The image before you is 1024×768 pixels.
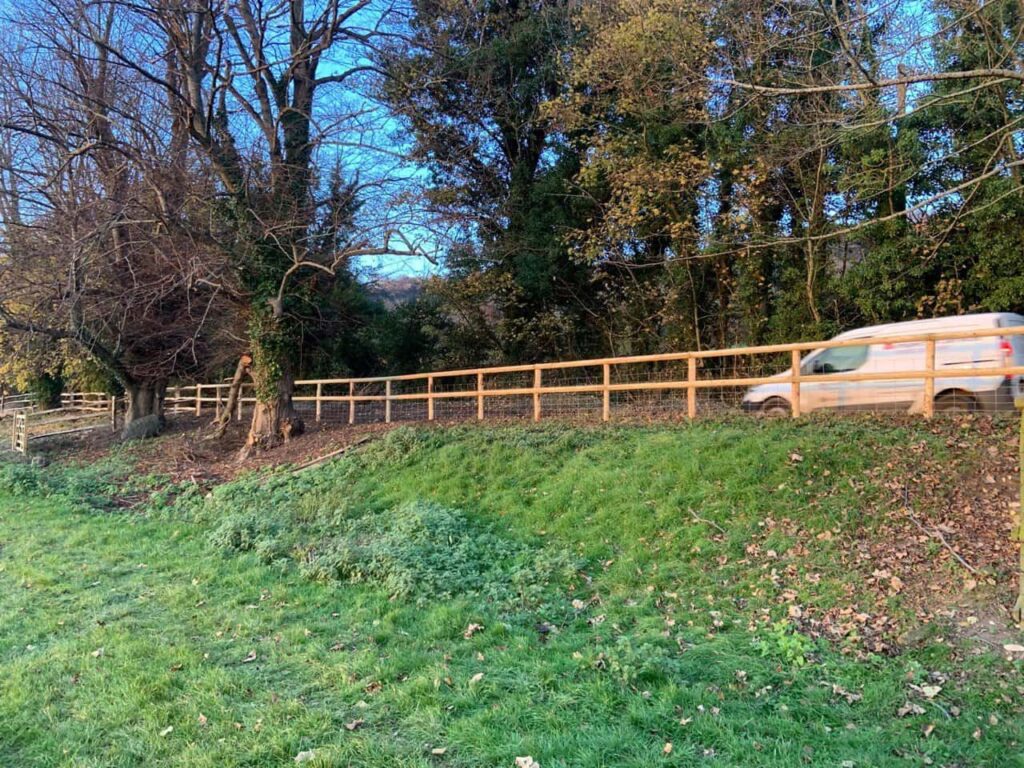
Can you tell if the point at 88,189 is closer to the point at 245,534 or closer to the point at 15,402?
the point at 245,534

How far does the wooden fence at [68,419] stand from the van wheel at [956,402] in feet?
64.8

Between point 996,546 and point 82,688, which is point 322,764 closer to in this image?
point 82,688

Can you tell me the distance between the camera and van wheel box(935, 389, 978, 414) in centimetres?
816

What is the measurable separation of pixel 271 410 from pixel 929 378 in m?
11.9

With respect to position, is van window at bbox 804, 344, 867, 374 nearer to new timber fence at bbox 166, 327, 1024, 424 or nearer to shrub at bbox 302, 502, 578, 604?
new timber fence at bbox 166, 327, 1024, 424

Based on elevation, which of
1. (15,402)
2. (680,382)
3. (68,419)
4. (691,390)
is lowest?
(68,419)

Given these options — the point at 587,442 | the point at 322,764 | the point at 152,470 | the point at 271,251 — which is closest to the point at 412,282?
the point at 271,251

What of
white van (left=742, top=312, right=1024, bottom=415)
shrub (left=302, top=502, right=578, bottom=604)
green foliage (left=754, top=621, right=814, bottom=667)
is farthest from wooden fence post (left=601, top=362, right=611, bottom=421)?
green foliage (left=754, top=621, right=814, bottom=667)

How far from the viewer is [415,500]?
8492mm

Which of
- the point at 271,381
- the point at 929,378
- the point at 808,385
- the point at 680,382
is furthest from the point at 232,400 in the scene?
the point at 929,378

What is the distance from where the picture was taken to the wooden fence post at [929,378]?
8.05 meters

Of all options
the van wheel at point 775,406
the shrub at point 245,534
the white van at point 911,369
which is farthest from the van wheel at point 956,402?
the shrub at point 245,534

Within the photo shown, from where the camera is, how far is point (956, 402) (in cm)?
827

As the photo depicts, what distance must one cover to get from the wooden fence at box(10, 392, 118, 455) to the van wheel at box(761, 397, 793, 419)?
692 inches
